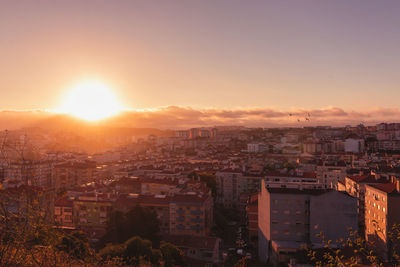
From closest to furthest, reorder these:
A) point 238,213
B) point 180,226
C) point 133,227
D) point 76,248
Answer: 1. point 76,248
2. point 133,227
3. point 180,226
4. point 238,213

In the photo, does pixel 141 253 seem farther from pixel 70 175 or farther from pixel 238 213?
pixel 70 175

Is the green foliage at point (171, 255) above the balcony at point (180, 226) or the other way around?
above

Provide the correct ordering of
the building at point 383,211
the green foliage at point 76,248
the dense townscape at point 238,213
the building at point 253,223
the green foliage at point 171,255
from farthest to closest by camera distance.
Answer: the building at point 253,223
the dense townscape at point 238,213
the building at point 383,211
the green foliage at point 171,255
the green foliage at point 76,248

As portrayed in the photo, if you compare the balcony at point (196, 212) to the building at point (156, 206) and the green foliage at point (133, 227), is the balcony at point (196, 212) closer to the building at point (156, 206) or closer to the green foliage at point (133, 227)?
the building at point (156, 206)

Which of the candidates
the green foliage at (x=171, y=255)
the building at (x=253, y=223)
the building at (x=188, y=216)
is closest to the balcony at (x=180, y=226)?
the building at (x=188, y=216)

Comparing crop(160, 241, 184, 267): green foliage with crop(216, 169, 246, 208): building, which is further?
crop(216, 169, 246, 208): building

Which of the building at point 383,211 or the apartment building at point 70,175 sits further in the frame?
the apartment building at point 70,175

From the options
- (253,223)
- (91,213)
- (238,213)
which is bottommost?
(238,213)

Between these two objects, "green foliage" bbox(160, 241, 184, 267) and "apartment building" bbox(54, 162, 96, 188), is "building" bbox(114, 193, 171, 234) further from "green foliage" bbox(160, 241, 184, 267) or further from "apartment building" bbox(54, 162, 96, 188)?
"apartment building" bbox(54, 162, 96, 188)

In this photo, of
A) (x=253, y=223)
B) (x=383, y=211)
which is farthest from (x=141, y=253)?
(x=383, y=211)

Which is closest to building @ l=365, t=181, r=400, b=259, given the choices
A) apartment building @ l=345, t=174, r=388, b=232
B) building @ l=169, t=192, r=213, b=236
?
apartment building @ l=345, t=174, r=388, b=232

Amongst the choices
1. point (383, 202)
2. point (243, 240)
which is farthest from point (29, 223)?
point (243, 240)

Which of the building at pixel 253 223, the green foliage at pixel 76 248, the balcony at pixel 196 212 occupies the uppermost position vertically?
the green foliage at pixel 76 248
